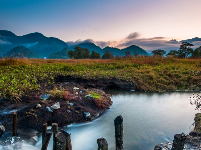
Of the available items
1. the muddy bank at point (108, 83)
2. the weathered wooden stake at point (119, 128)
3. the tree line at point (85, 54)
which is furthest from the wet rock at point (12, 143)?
the tree line at point (85, 54)

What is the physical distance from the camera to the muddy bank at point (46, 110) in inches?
210

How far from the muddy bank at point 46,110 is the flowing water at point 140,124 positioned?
0.40 meters

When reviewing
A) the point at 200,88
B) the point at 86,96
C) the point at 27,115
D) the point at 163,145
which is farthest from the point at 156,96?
the point at 27,115

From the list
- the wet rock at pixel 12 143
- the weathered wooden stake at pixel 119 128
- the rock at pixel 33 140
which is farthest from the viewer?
the rock at pixel 33 140

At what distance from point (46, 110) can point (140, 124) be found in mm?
3861

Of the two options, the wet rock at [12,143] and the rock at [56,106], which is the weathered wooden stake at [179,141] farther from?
the rock at [56,106]

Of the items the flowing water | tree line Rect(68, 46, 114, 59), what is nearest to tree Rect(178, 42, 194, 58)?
tree line Rect(68, 46, 114, 59)

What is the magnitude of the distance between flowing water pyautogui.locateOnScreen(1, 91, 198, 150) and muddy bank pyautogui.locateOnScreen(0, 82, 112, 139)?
0.40 m

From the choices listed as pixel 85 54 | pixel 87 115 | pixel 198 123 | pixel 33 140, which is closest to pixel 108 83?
pixel 87 115

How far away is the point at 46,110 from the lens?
5809mm

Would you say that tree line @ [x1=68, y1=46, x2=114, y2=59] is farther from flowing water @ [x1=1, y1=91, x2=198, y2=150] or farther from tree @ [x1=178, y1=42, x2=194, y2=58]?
flowing water @ [x1=1, y1=91, x2=198, y2=150]

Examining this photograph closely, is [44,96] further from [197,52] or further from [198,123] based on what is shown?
[197,52]

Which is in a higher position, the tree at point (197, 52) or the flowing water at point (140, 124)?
the tree at point (197, 52)

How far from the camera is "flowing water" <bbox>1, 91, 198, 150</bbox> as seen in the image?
5.10 meters
